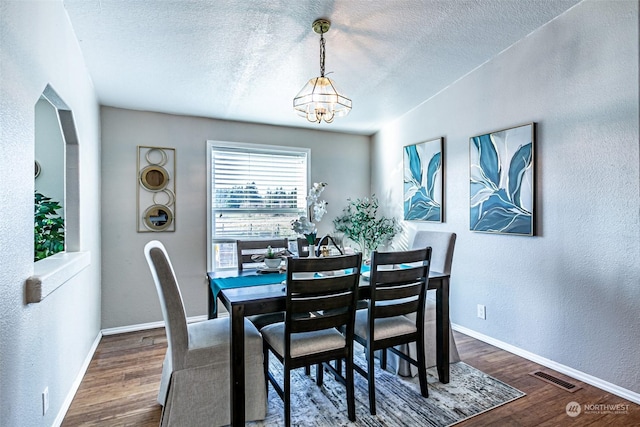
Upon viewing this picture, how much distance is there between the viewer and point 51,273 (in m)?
1.79

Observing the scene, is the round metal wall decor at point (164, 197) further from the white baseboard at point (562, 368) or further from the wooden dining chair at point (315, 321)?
the white baseboard at point (562, 368)

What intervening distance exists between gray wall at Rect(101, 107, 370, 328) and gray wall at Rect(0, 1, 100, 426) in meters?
1.14

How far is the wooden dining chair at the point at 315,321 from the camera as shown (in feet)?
6.37

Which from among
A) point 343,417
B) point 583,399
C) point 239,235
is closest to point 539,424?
point 583,399

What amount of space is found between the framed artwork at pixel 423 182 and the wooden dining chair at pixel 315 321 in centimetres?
206

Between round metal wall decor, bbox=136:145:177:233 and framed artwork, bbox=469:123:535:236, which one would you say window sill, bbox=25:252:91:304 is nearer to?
round metal wall decor, bbox=136:145:177:233

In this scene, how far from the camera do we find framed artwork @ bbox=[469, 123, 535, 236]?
2.90 m

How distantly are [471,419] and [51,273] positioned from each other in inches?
97.9

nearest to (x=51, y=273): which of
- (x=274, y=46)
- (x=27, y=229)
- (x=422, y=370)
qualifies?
(x=27, y=229)

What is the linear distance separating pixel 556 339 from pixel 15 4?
3.87 meters

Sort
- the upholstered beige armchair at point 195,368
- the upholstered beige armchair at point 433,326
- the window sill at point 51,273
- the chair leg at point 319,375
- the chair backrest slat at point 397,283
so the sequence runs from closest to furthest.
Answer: the window sill at point 51,273 < the upholstered beige armchair at point 195,368 < the chair backrest slat at point 397,283 < the chair leg at point 319,375 < the upholstered beige armchair at point 433,326

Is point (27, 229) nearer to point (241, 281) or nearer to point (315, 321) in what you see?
point (241, 281)

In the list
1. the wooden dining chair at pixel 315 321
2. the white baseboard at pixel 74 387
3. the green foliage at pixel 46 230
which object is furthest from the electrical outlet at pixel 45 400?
the wooden dining chair at pixel 315 321

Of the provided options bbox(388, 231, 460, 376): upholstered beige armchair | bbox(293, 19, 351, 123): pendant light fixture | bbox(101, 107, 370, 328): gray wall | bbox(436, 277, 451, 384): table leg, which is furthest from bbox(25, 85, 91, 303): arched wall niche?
bbox(436, 277, 451, 384): table leg
